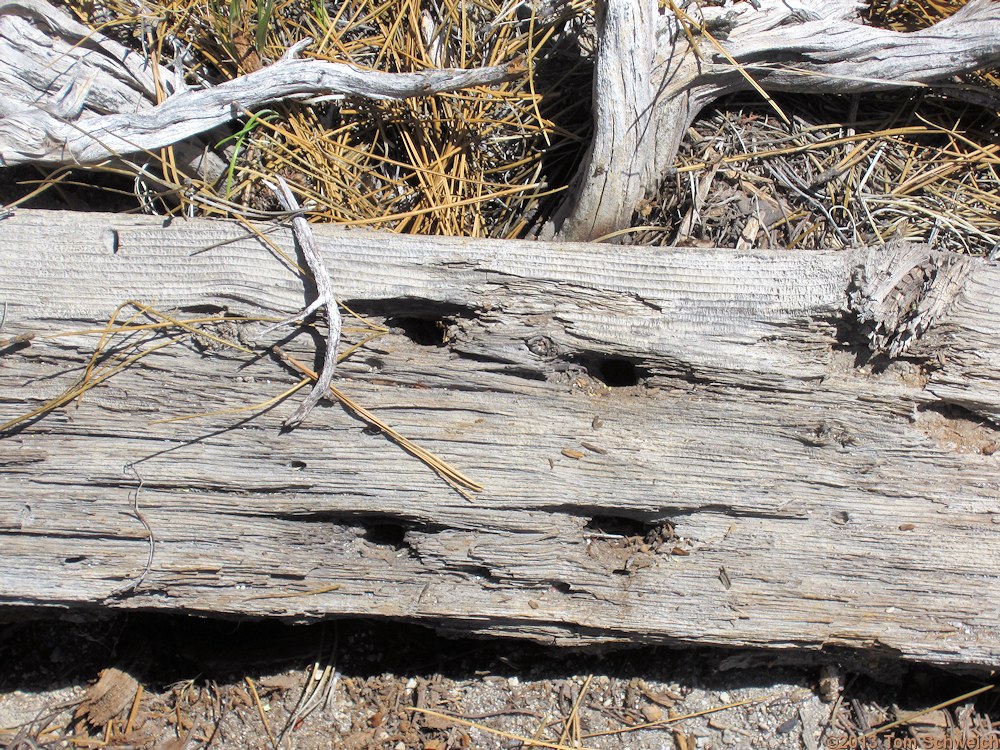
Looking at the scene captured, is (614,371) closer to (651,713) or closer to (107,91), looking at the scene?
(651,713)

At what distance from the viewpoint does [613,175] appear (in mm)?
2150

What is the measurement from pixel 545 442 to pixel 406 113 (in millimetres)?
1227

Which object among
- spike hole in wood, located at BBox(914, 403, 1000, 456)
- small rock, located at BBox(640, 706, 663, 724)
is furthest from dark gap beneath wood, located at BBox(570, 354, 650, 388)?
small rock, located at BBox(640, 706, 663, 724)

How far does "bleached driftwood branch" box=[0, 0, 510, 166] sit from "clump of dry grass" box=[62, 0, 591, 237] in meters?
0.08

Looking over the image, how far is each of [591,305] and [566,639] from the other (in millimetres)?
961

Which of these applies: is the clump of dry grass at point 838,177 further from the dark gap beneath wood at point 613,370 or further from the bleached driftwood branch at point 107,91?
the bleached driftwood branch at point 107,91

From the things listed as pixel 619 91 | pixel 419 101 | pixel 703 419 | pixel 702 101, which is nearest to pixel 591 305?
pixel 703 419

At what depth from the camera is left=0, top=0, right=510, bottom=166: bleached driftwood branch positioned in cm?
211

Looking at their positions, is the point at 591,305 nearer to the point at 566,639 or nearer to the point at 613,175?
the point at 613,175

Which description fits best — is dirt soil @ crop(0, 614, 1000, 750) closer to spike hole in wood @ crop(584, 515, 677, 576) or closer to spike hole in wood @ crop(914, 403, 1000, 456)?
spike hole in wood @ crop(584, 515, 677, 576)

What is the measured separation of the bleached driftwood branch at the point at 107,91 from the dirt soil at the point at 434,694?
61.4 inches

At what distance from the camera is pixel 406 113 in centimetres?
235

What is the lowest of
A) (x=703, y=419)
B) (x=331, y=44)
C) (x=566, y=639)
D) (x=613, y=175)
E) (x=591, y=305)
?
(x=566, y=639)

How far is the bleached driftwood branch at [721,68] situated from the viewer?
6.83 feet
